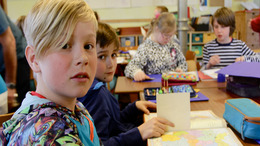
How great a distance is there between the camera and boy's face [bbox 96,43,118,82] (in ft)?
3.75

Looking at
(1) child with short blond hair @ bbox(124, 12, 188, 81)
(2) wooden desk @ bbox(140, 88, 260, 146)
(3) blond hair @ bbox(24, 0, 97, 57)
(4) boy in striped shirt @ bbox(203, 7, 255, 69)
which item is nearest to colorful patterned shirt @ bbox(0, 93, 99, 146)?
(3) blond hair @ bbox(24, 0, 97, 57)

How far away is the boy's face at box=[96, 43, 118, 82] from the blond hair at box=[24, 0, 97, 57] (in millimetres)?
575

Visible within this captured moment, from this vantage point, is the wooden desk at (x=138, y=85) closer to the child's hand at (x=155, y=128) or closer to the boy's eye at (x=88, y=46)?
the child's hand at (x=155, y=128)

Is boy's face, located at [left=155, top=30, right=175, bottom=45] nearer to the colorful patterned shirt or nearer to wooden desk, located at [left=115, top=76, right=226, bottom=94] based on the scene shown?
wooden desk, located at [left=115, top=76, right=226, bottom=94]

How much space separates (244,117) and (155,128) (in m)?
0.33

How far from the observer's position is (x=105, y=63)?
115 centimetres

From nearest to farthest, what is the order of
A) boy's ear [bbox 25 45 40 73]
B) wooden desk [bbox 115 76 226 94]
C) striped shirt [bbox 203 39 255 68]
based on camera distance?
boy's ear [bbox 25 45 40 73]
wooden desk [bbox 115 76 226 94]
striped shirt [bbox 203 39 255 68]

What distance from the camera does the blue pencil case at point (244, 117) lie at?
82cm

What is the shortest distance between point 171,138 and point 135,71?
1088mm

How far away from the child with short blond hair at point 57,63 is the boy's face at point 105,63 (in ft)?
1.77

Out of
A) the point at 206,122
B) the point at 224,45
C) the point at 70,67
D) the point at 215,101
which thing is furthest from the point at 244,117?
the point at 224,45

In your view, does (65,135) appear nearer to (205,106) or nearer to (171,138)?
(171,138)

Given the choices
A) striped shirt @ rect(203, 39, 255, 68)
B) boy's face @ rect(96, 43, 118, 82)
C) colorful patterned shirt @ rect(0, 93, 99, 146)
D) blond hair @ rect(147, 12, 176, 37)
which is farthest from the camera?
striped shirt @ rect(203, 39, 255, 68)

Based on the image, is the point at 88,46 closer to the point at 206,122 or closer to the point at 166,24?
the point at 206,122
